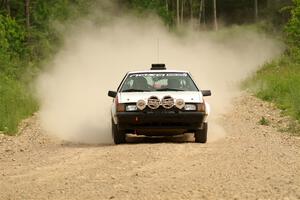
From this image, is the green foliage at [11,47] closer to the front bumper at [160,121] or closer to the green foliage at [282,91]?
the green foliage at [282,91]

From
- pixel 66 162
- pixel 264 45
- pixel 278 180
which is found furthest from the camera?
pixel 264 45

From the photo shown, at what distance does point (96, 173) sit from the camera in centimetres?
1021

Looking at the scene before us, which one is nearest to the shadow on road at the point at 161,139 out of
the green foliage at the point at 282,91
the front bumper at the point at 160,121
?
the front bumper at the point at 160,121

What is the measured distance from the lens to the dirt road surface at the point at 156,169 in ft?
28.6

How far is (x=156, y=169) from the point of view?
34.2 feet

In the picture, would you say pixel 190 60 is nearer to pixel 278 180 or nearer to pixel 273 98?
pixel 273 98

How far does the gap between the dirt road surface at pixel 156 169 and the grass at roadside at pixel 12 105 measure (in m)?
2.58

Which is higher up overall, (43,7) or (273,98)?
(43,7)

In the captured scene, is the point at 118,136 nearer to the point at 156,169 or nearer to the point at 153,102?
the point at 153,102

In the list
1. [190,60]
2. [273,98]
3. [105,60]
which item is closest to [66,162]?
[273,98]

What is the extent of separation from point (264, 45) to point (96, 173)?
49.8 meters

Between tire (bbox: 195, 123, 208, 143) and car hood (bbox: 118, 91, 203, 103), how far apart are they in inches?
22.0

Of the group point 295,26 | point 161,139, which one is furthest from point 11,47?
point 161,139

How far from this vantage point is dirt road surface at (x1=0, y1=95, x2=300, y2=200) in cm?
872
